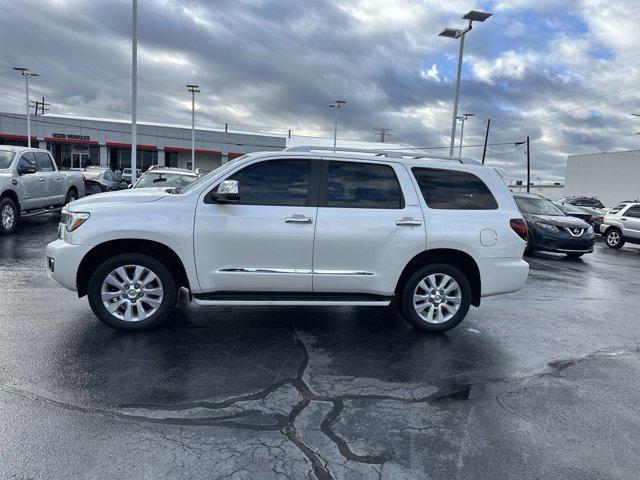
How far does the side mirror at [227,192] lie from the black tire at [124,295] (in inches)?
35.9

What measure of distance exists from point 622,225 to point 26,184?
17.8 m

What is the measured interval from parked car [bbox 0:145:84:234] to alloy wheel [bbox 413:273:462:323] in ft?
32.9

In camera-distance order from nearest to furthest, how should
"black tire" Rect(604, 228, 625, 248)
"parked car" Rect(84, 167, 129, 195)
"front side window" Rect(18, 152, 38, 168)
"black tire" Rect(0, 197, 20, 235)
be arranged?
"black tire" Rect(0, 197, 20, 235) < "front side window" Rect(18, 152, 38, 168) < "black tire" Rect(604, 228, 625, 248) < "parked car" Rect(84, 167, 129, 195)

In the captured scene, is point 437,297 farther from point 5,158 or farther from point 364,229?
point 5,158

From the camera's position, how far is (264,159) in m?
5.35

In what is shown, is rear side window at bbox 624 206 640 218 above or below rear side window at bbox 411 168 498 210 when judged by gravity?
below

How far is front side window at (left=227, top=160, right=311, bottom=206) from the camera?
525cm

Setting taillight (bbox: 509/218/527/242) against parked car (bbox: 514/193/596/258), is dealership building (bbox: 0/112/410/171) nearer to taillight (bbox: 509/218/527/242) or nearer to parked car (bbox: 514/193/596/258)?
parked car (bbox: 514/193/596/258)

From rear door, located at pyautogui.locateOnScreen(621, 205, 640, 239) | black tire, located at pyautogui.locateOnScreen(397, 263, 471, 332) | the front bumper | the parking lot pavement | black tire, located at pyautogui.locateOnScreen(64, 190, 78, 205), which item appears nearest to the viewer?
the parking lot pavement

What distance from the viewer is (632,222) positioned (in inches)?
643

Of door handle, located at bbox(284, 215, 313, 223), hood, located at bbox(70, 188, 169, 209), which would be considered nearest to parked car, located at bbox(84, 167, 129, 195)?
hood, located at bbox(70, 188, 169, 209)

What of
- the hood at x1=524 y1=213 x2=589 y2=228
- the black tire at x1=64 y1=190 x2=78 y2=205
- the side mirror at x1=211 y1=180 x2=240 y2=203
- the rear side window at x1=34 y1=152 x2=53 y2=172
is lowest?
the black tire at x1=64 y1=190 x2=78 y2=205

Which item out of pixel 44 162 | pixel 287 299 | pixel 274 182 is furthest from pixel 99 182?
pixel 287 299

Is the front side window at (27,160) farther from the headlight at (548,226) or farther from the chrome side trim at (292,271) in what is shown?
the headlight at (548,226)
